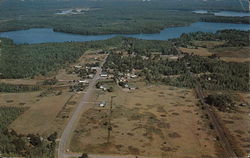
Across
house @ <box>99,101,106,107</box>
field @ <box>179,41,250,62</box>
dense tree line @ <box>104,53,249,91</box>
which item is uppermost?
field @ <box>179,41,250,62</box>

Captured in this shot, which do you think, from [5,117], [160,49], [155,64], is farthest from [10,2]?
[5,117]

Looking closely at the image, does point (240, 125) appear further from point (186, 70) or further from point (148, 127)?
point (186, 70)

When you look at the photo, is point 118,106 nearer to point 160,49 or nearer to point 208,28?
point 160,49

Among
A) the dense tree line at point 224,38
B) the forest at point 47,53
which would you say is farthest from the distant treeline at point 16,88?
the dense tree line at point 224,38

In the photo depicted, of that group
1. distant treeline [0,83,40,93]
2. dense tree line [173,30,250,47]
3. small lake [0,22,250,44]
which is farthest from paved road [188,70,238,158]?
small lake [0,22,250,44]

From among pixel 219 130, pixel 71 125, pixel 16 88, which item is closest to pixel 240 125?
pixel 219 130

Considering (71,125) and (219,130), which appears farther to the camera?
(71,125)

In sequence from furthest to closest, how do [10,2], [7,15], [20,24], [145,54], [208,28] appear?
1. [10,2]
2. [7,15]
3. [20,24]
4. [208,28]
5. [145,54]

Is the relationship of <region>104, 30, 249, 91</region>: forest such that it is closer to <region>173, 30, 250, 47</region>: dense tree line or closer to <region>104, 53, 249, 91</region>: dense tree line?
<region>104, 53, 249, 91</region>: dense tree line
